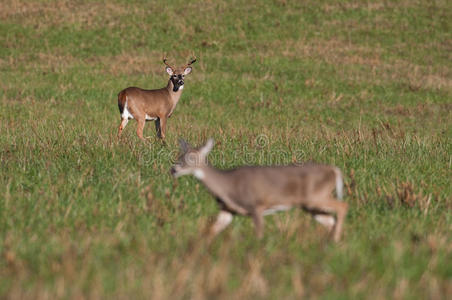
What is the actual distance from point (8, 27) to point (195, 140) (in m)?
24.7

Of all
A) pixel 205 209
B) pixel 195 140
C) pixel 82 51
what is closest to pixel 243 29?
pixel 82 51

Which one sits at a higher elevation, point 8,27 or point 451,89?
point 8,27

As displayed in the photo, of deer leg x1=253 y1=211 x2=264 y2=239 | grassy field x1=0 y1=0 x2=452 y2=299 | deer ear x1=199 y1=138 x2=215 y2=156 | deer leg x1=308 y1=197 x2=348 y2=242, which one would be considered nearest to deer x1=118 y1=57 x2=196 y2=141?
grassy field x1=0 y1=0 x2=452 y2=299

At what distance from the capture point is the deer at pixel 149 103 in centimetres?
1252

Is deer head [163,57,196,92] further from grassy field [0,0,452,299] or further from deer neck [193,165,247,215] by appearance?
deer neck [193,165,247,215]

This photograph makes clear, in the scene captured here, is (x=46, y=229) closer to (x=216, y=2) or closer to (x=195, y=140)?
(x=195, y=140)

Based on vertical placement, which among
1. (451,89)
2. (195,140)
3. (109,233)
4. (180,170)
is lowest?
(451,89)

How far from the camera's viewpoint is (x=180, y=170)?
4375 mm

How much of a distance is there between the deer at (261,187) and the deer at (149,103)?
7799mm

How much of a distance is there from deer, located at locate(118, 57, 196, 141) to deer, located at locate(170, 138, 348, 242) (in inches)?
307

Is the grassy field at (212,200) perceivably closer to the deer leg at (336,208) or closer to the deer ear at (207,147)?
the deer leg at (336,208)

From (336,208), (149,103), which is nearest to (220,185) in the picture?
(336,208)

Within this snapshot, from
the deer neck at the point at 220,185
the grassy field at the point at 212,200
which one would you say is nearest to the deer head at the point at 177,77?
the grassy field at the point at 212,200

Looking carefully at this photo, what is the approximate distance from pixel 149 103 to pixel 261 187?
8668 mm
